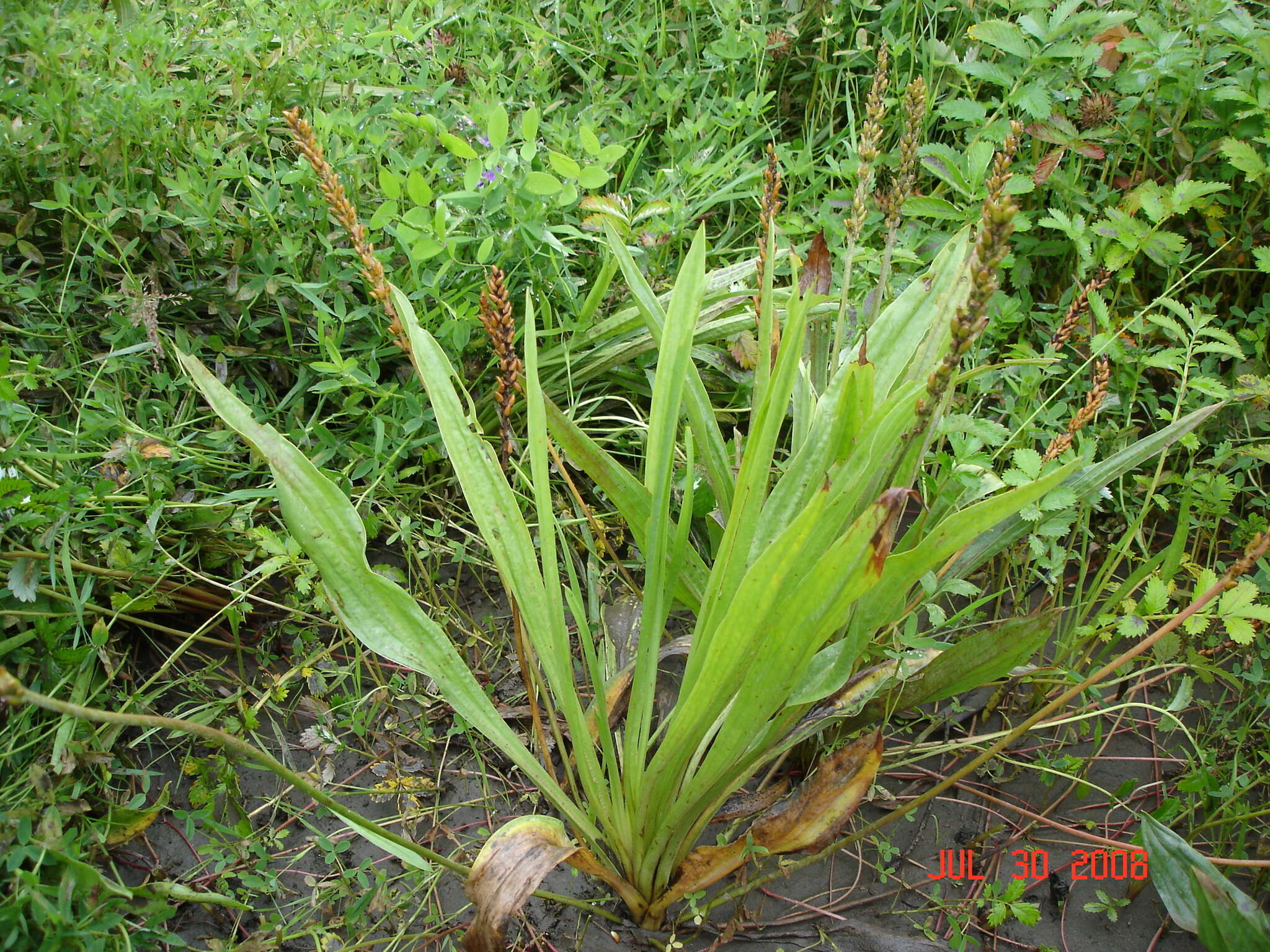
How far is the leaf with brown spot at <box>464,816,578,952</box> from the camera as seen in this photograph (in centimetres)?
109

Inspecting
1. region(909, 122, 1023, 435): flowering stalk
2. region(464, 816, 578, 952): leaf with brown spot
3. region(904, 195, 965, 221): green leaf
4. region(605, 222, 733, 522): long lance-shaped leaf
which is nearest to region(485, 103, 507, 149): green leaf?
region(605, 222, 733, 522): long lance-shaped leaf

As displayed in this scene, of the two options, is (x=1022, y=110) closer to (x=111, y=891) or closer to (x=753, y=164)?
(x=753, y=164)

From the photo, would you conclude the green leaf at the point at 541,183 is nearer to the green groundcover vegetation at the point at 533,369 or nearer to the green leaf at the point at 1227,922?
the green groundcover vegetation at the point at 533,369

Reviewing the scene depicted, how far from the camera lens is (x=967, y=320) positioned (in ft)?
3.11

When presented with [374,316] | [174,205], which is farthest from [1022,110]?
[174,205]

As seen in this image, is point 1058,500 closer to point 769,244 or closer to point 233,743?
point 769,244

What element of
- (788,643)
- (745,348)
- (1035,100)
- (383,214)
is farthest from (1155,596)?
(383,214)

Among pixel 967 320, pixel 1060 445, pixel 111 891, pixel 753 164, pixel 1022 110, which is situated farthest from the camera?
pixel 753 164

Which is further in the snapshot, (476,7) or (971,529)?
(476,7)

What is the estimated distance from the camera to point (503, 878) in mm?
1110

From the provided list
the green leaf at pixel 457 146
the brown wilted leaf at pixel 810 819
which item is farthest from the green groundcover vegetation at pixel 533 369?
the brown wilted leaf at pixel 810 819

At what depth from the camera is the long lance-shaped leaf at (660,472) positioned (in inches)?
51.2

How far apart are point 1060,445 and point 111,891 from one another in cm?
156
